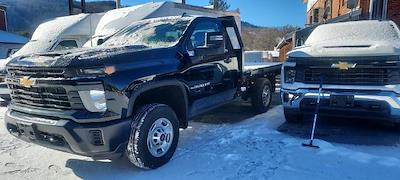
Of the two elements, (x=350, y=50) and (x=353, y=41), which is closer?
(x=350, y=50)

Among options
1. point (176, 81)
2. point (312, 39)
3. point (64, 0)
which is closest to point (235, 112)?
point (312, 39)

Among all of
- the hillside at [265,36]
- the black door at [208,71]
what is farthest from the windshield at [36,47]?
the hillside at [265,36]

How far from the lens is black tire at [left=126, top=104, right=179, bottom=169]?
13.6 feet

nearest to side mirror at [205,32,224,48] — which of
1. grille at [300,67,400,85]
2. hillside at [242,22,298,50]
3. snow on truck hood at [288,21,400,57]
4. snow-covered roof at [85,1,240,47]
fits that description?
snow on truck hood at [288,21,400,57]

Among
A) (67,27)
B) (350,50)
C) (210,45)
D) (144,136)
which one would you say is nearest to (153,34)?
(210,45)

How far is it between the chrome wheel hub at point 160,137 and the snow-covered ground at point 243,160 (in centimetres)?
23

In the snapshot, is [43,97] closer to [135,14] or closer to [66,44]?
[135,14]

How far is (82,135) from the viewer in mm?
3760

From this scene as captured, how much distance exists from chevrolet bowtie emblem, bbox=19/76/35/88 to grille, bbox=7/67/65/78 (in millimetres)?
49

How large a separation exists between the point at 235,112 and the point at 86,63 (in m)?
4.59

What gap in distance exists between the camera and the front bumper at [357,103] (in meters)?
5.18

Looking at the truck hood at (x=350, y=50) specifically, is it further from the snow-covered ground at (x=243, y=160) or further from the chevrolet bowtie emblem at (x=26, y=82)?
the chevrolet bowtie emblem at (x=26, y=82)

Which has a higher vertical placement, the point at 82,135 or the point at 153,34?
the point at 153,34

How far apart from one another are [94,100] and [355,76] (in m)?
3.88
